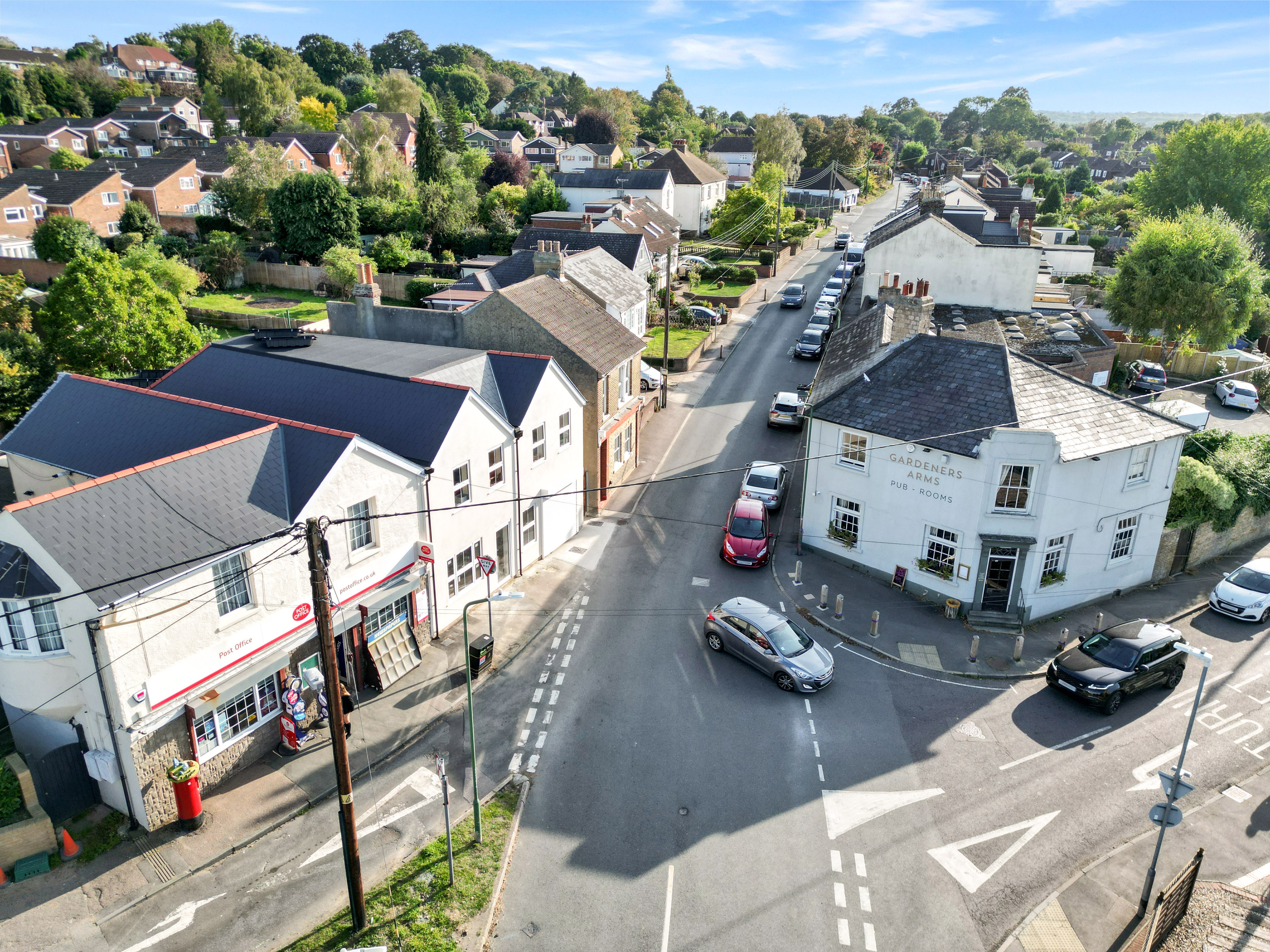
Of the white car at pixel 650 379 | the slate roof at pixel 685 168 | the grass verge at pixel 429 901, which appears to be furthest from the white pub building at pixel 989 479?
the slate roof at pixel 685 168

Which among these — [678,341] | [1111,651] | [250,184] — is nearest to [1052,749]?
[1111,651]

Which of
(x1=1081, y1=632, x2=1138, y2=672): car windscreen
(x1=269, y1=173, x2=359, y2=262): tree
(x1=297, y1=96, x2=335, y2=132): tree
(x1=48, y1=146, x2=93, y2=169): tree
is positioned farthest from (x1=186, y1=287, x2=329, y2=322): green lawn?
(x1=297, y1=96, x2=335, y2=132): tree

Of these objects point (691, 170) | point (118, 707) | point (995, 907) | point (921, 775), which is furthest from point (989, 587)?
point (691, 170)

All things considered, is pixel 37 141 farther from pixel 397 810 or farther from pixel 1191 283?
pixel 1191 283

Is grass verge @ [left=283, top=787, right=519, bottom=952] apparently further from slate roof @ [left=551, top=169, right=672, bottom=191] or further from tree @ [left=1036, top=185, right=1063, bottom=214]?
tree @ [left=1036, top=185, right=1063, bottom=214]

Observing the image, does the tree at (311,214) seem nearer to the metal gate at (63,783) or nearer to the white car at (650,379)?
the white car at (650,379)

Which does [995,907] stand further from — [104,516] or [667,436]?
[667,436]
